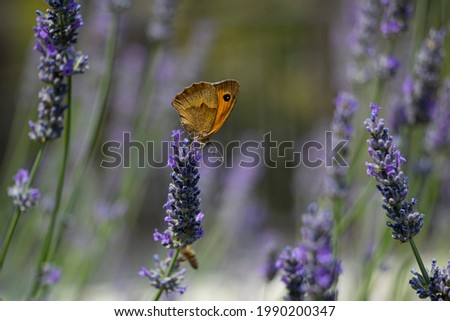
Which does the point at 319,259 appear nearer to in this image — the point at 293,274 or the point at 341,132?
the point at 293,274

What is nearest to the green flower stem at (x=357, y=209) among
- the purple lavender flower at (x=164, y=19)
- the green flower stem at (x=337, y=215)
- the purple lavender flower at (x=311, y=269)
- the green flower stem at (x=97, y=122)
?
the green flower stem at (x=337, y=215)

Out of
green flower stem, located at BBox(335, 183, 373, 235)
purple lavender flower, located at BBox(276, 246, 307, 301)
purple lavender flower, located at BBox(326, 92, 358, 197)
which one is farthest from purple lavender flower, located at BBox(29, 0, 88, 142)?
green flower stem, located at BBox(335, 183, 373, 235)

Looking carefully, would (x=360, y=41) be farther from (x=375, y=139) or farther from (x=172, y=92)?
(x=375, y=139)

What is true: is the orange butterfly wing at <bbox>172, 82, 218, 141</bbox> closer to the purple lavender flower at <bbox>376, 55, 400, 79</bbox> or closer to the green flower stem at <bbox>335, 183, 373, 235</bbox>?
the green flower stem at <bbox>335, 183, 373, 235</bbox>

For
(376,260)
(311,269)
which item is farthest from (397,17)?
(311,269)

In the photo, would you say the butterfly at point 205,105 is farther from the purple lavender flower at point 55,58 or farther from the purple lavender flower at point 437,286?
the purple lavender flower at point 437,286

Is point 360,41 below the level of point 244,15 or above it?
below

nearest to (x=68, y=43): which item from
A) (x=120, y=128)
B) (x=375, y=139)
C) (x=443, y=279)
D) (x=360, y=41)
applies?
(x=375, y=139)
